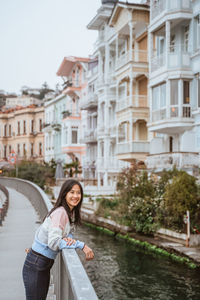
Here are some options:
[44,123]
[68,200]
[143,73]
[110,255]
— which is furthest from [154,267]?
[44,123]

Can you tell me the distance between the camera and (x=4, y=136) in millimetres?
79000

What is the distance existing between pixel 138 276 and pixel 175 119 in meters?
12.2

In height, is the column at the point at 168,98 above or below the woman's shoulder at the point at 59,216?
above

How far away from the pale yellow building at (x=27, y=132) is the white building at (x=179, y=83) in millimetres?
43669

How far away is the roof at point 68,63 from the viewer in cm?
5312

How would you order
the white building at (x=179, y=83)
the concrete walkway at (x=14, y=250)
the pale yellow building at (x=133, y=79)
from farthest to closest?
1. the pale yellow building at (x=133, y=79)
2. the white building at (x=179, y=83)
3. the concrete walkway at (x=14, y=250)

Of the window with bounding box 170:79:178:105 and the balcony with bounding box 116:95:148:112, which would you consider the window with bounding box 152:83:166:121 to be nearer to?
the window with bounding box 170:79:178:105

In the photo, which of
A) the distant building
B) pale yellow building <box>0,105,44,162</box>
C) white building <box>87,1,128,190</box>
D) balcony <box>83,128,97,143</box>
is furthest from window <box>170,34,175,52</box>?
the distant building

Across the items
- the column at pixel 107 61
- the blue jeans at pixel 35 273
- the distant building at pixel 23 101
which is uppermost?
the distant building at pixel 23 101

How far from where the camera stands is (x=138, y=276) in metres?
15.9

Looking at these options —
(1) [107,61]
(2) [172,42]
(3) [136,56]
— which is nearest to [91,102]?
(1) [107,61]

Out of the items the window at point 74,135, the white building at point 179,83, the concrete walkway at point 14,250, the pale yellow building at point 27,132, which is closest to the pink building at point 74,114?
the window at point 74,135

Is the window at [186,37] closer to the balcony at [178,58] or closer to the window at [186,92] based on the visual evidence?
the balcony at [178,58]

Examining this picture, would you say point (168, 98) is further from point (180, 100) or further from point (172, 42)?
point (172, 42)
